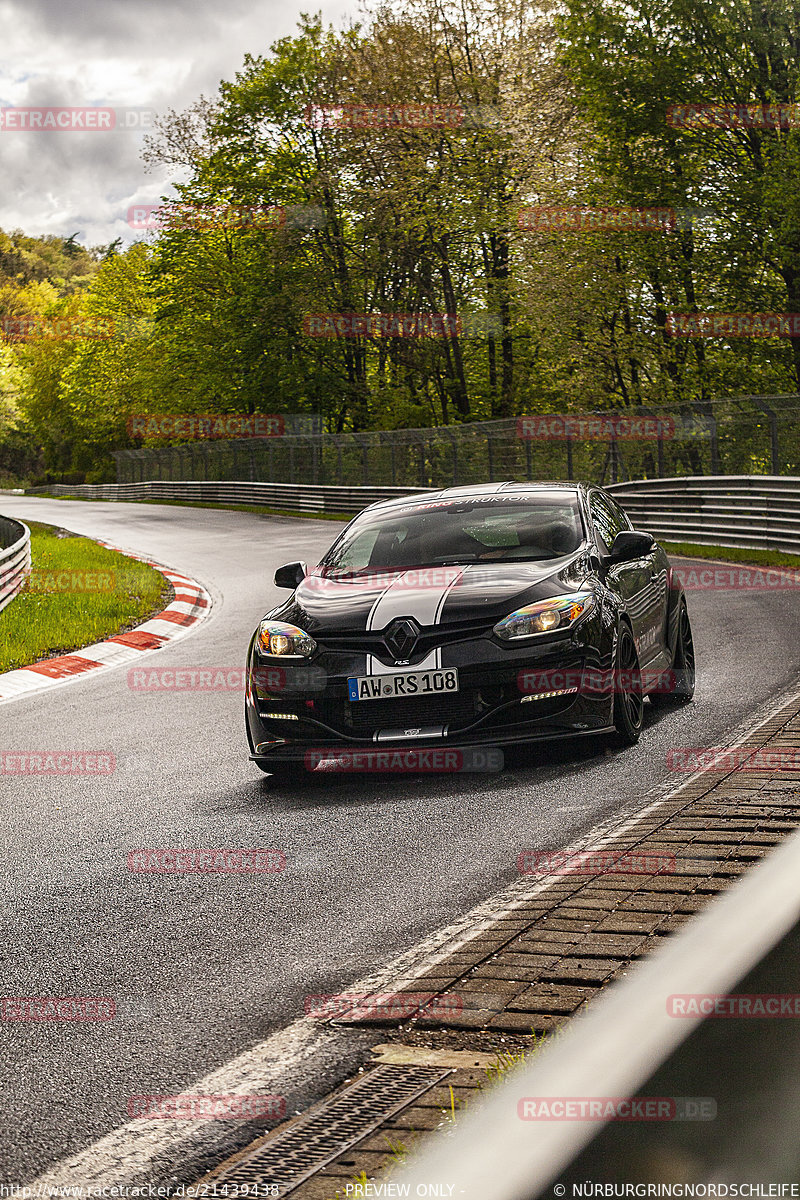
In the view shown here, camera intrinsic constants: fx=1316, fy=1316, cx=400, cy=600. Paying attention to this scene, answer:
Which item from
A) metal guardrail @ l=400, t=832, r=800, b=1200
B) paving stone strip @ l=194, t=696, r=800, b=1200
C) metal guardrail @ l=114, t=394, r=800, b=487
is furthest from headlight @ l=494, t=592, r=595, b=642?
metal guardrail @ l=114, t=394, r=800, b=487

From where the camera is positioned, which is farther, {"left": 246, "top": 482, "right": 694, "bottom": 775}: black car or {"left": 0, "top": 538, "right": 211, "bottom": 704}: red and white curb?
{"left": 0, "top": 538, "right": 211, "bottom": 704}: red and white curb

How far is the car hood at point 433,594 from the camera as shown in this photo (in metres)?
6.66

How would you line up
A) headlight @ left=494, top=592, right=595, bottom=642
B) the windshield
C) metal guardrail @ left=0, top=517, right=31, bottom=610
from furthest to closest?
metal guardrail @ left=0, top=517, right=31, bottom=610 < the windshield < headlight @ left=494, top=592, right=595, bottom=642

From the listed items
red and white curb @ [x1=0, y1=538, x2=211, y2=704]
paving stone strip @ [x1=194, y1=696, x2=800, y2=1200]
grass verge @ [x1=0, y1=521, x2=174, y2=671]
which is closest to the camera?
paving stone strip @ [x1=194, y1=696, x2=800, y2=1200]

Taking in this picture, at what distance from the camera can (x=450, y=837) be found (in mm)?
5586

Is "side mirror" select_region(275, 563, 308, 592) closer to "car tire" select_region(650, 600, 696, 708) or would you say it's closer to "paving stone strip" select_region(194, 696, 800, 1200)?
"car tire" select_region(650, 600, 696, 708)

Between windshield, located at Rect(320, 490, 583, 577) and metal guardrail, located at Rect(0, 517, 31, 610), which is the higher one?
windshield, located at Rect(320, 490, 583, 577)

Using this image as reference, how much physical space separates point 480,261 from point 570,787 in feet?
120

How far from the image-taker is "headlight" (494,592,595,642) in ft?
21.6

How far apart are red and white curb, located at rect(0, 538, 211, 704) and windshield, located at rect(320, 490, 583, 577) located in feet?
14.0

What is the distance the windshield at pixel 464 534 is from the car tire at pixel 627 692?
26.4 inches

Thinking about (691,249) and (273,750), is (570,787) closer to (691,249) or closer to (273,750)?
(273,750)

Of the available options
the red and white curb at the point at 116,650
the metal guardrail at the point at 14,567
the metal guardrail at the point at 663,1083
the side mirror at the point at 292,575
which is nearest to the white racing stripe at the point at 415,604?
the side mirror at the point at 292,575

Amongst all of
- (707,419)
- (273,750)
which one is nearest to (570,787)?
(273,750)
